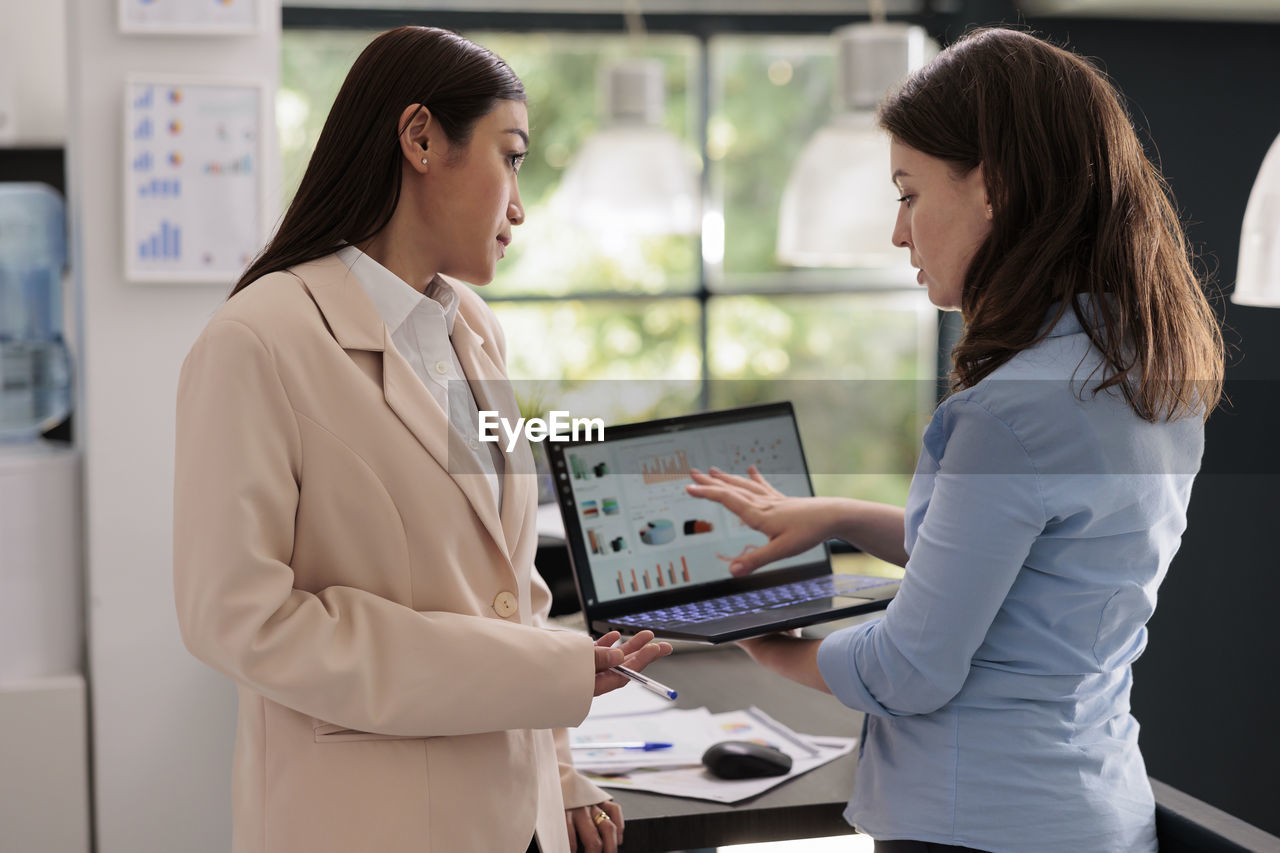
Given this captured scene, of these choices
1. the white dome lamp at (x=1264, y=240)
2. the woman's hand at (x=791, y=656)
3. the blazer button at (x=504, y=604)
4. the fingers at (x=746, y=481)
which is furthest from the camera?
the fingers at (x=746, y=481)

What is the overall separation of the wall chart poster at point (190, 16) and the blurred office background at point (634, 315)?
0.07ft

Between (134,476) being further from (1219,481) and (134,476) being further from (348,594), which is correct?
(1219,481)

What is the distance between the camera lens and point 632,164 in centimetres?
284

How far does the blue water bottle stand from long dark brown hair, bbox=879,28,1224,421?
2052mm

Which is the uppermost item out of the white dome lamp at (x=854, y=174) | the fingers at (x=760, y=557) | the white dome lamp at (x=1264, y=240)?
the white dome lamp at (x=854, y=174)

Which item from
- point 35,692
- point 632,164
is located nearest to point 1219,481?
point 632,164

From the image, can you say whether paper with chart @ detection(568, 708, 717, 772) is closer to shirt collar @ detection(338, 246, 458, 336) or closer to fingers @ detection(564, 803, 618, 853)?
fingers @ detection(564, 803, 618, 853)

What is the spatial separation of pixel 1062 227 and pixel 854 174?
3.94ft

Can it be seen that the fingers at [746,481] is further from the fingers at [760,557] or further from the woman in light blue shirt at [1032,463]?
the woman in light blue shirt at [1032,463]

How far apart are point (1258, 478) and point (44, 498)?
302cm

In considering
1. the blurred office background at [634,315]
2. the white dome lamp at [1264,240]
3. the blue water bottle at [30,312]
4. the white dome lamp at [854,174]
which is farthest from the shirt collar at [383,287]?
the blue water bottle at [30,312]

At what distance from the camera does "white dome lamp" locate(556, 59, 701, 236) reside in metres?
2.84

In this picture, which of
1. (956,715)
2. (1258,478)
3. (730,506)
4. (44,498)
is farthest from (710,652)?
(1258,478)

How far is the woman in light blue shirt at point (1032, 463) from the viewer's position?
1067 mm
